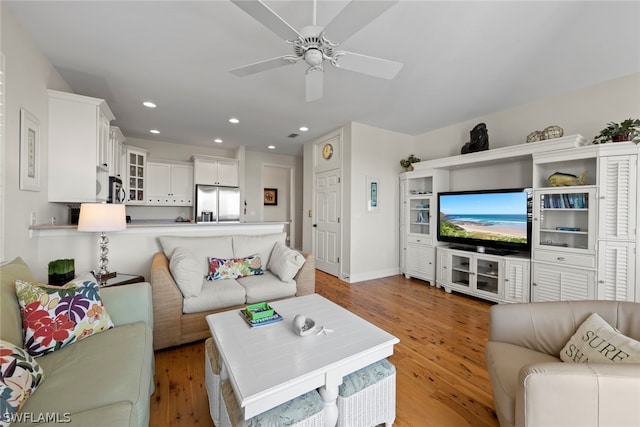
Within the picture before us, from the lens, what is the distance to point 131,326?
149 cm

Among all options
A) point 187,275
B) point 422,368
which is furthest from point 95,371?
point 422,368

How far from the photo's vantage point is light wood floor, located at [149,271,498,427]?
1.44 m

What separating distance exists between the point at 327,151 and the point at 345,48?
2.53m

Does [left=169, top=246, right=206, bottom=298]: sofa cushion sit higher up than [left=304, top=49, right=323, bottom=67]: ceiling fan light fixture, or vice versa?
[left=304, top=49, right=323, bottom=67]: ceiling fan light fixture

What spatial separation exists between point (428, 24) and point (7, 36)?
306cm

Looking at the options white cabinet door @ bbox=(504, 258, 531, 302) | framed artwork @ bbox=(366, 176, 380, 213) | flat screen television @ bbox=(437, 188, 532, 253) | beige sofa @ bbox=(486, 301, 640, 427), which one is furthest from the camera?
framed artwork @ bbox=(366, 176, 380, 213)

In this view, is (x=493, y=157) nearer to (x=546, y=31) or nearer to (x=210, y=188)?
(x=546, y=31)

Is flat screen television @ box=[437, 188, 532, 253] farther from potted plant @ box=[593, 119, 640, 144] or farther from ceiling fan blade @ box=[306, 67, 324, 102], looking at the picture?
ceiling fan blade @ box=[306, 67, 324, 102]

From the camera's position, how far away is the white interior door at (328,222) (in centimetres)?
444

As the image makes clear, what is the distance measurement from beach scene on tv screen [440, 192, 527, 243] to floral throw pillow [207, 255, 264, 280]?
9.47 feet

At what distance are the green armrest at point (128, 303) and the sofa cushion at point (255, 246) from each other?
1209mm

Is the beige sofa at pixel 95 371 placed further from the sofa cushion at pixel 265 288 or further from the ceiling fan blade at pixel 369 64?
the ceiling fan blade at pixel 369 64

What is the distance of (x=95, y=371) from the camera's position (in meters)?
1.08

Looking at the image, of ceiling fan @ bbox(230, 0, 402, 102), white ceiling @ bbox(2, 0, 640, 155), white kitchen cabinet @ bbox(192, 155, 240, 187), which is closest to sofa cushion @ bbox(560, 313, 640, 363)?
ceiling fan @ bbox(230, 0, 402, 102)
